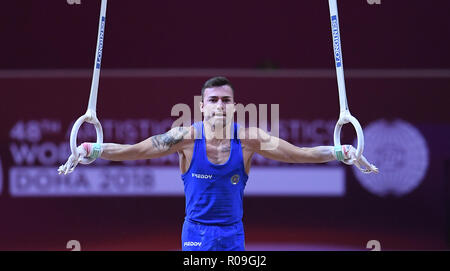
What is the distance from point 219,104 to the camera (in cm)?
489

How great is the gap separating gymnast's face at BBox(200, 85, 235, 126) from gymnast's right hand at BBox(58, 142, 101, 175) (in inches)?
34.0

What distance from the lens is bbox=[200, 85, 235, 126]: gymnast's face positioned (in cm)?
489

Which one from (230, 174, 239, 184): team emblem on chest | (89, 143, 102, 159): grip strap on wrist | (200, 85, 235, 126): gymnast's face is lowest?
(230, 174, 239, 184): team emblem on chest

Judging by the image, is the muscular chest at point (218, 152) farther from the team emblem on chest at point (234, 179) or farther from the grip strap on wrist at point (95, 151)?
the grip strap on wrist at point (95, 151)

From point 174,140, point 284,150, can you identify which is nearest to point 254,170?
point 284,150

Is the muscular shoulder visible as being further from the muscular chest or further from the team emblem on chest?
the team emblem on chest

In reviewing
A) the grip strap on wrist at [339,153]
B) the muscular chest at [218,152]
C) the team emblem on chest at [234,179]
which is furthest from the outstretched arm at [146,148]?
the grip strap on wrist at [339,153]

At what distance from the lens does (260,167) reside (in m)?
8.82

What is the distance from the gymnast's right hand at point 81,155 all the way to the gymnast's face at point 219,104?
0.86 meters

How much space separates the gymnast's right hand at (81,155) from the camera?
4.71 meters

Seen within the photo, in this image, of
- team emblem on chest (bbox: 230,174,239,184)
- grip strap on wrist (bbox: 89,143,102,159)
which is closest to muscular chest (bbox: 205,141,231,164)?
team emblem on chest (bbox: 230,174,239,184)
